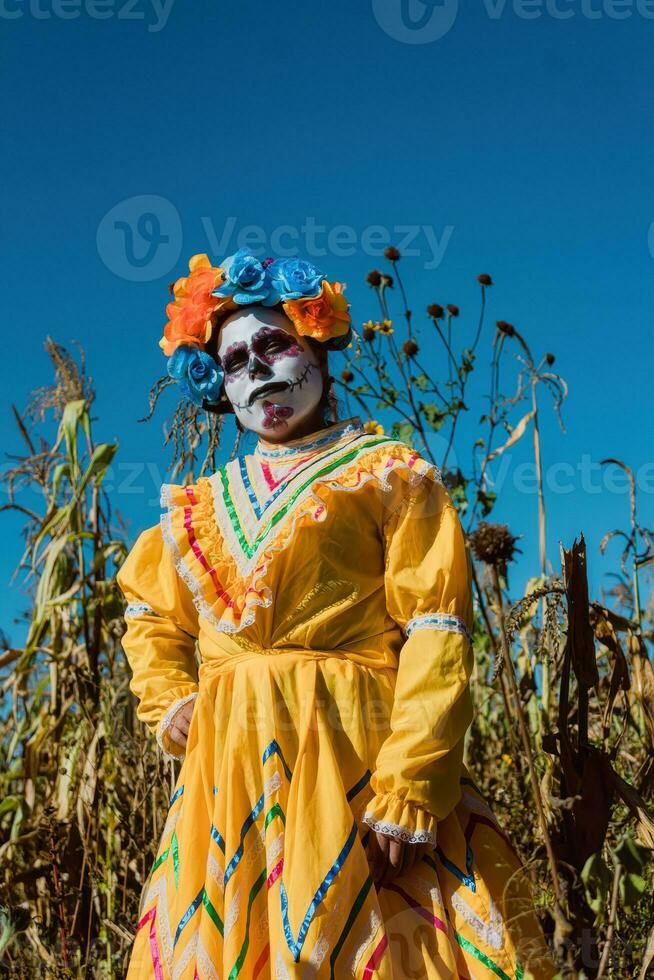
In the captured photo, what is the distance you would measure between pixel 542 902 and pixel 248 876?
98 cm

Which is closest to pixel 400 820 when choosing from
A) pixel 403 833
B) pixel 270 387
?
pixel 403 833

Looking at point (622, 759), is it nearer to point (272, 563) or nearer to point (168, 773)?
point (168, 773)

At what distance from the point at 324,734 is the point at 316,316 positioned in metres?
0.90

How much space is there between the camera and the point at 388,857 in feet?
5.73

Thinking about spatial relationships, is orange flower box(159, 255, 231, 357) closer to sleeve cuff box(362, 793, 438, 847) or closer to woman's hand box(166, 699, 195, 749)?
woman's hand box(166, 699, 195, 749)

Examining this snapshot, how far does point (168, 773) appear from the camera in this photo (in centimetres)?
272

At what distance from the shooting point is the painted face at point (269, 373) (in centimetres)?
219

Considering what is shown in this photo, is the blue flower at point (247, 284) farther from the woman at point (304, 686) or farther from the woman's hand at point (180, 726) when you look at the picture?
the woman's hand at point (180, 726)

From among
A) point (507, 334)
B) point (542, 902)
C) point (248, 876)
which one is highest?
point (507, 334)

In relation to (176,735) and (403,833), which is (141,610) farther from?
(403,833)

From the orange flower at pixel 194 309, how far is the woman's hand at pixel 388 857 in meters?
1.13

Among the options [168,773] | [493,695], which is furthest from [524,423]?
[168,773]

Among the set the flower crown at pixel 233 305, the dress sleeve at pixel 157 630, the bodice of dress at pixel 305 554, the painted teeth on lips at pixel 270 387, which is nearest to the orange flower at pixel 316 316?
the flower crown at pixel 233 305

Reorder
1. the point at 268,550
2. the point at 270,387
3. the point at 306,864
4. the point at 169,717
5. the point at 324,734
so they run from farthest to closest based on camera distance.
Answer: the point at 270,387
the point at 169,717
the point at 268,550
the point at 324,734
the point at 306,864
